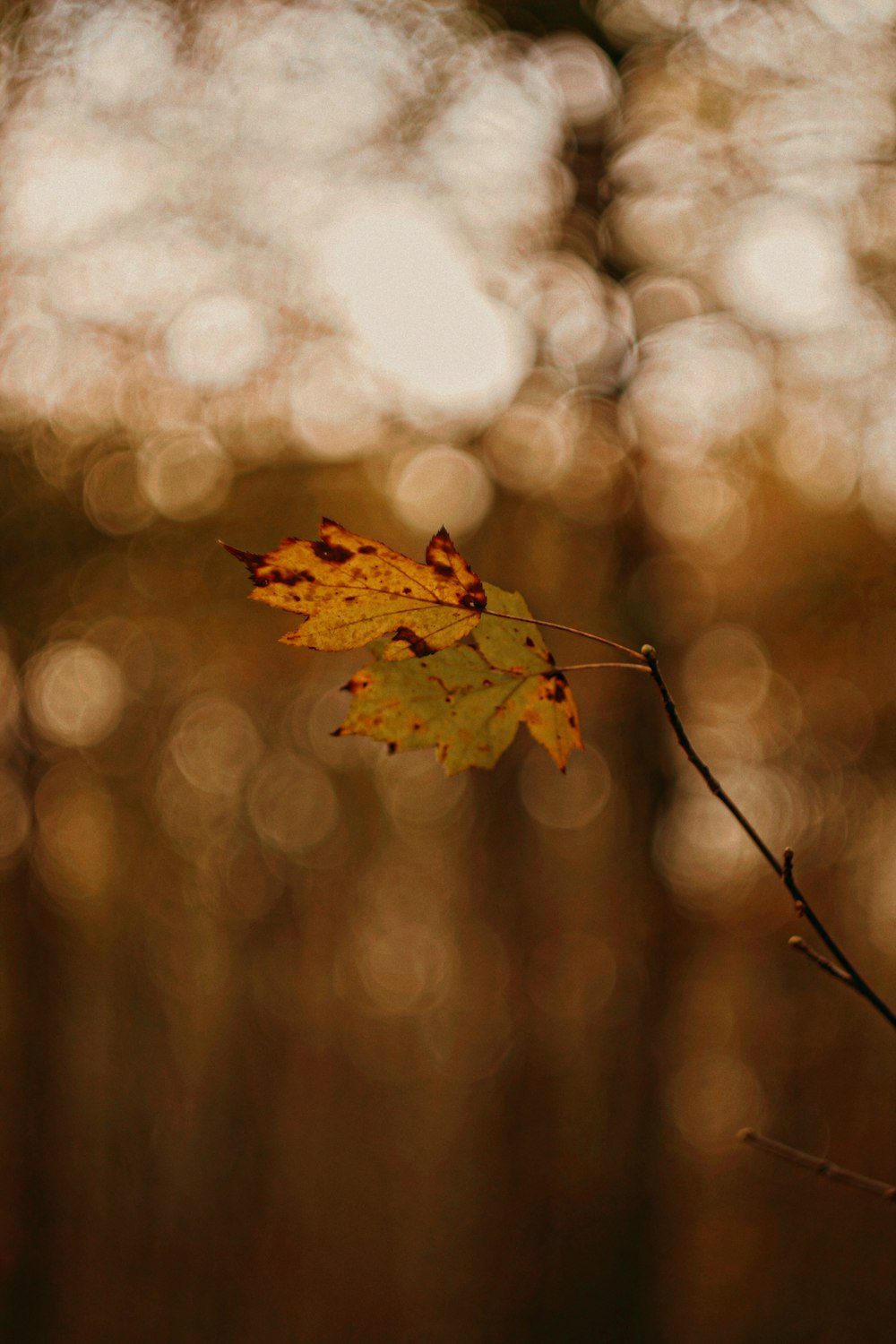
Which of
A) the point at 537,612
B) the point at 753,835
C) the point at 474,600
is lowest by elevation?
the point at 537,612

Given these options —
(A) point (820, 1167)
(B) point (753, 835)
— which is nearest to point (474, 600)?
(B) point (753, 835)

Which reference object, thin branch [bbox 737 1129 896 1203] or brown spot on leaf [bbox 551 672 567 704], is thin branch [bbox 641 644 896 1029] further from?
thin branch [bbox 737 1129 896 1203]

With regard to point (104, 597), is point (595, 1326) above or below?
below

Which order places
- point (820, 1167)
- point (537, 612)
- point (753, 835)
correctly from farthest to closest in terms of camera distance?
point (537, 612)
point (820, 1167)
point (753, 835)

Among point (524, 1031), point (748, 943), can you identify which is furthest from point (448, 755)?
point (748, 943)

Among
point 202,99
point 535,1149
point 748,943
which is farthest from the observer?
point 748,943

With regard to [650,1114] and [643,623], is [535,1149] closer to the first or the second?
[650,1114]

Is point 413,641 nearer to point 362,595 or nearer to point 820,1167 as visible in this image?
point 362,595
